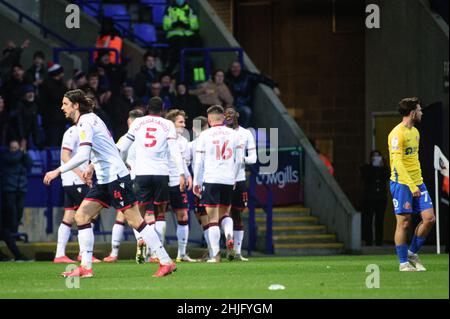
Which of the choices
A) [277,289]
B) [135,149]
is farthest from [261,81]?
[277,289]

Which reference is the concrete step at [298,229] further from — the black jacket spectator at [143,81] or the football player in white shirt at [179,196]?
the football player in white shirt at [179,196]

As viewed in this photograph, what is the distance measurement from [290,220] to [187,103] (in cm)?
335

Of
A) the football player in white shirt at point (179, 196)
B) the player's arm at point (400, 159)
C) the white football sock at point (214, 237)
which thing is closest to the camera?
the player's arm at point (400, 159)

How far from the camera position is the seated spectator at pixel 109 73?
87.6 feet

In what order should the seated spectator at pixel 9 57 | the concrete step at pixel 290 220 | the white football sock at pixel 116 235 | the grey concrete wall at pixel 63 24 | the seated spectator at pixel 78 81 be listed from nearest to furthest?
the white football sock at pixel 116 235 < the seated spectator at pixel 78 81 < the seated spectator at pixel 9 57 < the concrete step at pixel 290 220 < the grey concrete wall at pixel 63 24

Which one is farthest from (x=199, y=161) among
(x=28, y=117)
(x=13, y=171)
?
(x=28, y=117)

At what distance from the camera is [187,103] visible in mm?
26797

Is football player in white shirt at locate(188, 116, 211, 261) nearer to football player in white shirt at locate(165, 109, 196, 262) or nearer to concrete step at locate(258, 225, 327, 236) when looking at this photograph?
football player in white shirt at locate(165, 109, 196, 262)

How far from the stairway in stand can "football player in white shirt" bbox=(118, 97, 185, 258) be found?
6.95 meters

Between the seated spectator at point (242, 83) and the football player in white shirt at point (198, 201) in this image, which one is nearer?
the football player in white shirt at point (198, 201)

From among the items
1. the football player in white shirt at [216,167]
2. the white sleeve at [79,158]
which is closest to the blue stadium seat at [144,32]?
the football player in white shirt at [216,167]

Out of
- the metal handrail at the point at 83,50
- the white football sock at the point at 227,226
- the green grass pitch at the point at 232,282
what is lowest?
the green grass pitch at the point at 232,282

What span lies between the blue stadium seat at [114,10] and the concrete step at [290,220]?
25.6 ft

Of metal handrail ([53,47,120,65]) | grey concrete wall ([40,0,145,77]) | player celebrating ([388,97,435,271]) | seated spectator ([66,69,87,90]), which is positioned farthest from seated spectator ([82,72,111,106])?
player celebrating ([388,97,435,271])
